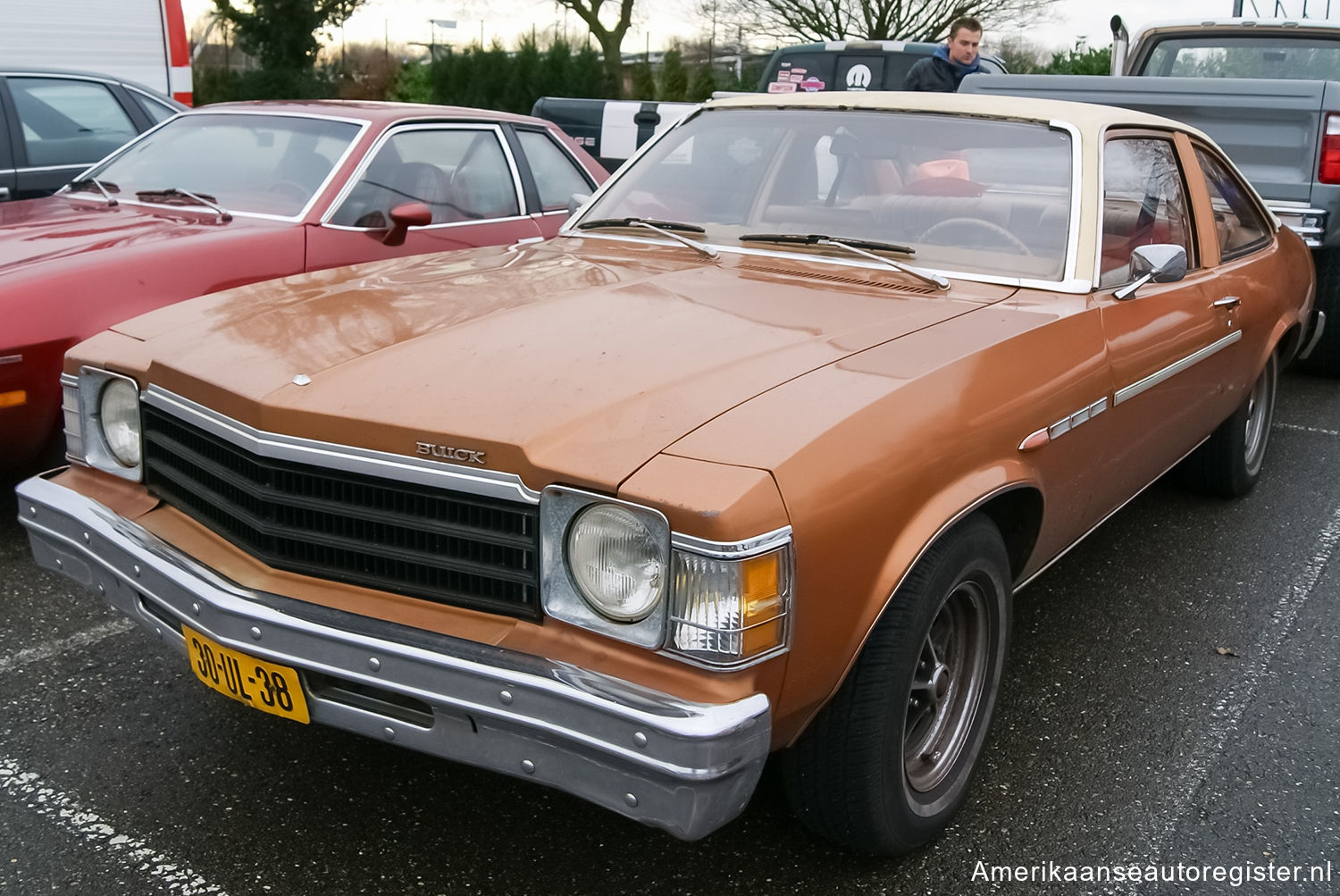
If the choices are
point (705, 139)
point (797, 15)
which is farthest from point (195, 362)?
point (797, 15)

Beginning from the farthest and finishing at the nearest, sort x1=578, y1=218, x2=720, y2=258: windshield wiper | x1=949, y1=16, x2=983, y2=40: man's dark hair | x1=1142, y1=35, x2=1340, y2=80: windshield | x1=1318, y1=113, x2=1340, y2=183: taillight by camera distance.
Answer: x1=1142, y1=35, x2=1340, y2=80: windshield, x1=949, y1=16, x2=983, y2=40: man's dark hair, x1=1318, y1=113, x2=1340, y2=183: taillight, x1=578, y1=218, x2=720, y2=258: windshield wiper

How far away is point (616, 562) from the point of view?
2.10 m

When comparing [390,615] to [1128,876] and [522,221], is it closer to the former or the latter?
[1128,876]

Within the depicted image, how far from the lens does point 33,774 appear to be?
112 inches

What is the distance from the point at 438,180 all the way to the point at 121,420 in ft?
10.1

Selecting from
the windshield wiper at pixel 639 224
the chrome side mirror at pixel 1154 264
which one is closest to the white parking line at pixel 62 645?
the windshield wiper at pixel 639 224

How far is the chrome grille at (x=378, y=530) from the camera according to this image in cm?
219

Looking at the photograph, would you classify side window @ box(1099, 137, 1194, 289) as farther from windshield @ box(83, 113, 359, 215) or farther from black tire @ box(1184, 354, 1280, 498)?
windshield @ box(83, 113, 359, 215)

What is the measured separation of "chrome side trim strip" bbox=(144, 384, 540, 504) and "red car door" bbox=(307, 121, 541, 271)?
2.76 m

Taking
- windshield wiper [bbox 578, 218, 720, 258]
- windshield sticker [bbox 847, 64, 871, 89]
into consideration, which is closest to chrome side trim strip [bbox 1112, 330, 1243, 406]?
windshield wiper [bbox 578, 218, 720, 258]

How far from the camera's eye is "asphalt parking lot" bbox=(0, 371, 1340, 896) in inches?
101

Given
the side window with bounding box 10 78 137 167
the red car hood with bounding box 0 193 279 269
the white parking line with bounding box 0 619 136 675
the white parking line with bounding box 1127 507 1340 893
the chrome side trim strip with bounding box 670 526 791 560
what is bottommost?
the white parking line with bounding box 1127 507 1340 893

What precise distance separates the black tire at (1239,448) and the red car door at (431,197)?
317 centimetres

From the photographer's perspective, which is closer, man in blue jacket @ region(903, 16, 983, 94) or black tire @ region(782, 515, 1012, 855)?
black tire @ region(782, 515, 1012, 855)
